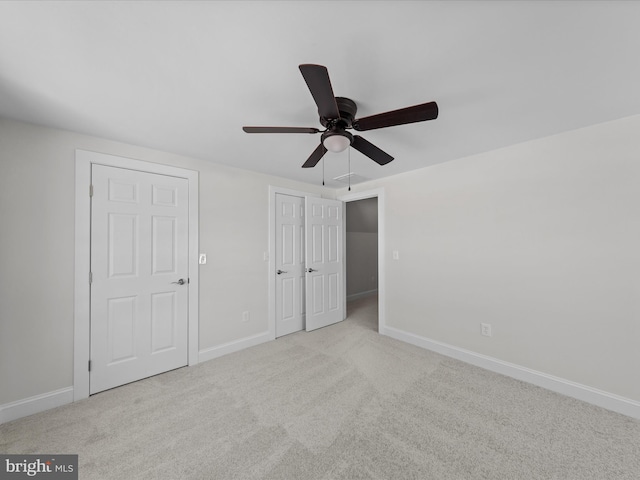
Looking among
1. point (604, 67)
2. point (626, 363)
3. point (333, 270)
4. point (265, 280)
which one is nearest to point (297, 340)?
point (265, 280)

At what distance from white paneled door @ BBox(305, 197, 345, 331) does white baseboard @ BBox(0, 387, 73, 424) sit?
2526 millimetres

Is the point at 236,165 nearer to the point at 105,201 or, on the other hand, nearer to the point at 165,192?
the point at 165,192

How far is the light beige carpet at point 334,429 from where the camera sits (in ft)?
4.77

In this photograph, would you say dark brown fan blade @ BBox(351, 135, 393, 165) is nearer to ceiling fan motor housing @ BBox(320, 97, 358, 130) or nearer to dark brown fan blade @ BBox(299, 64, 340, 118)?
ceiling fan motor housing @ BBox(320, 97, 358, 130)

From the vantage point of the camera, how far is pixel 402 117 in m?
1.38

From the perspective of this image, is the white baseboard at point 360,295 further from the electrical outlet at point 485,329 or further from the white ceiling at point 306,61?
the white ceiling at point 306,61

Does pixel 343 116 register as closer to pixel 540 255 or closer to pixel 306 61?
pixel 306 61

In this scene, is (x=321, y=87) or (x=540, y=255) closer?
(x=321, y=87)

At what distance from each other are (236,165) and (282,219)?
0.95 metres

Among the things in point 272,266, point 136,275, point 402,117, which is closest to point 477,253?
point 402,117

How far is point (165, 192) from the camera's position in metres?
2.60

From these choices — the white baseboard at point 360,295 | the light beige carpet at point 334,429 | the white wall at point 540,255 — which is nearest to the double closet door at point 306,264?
the light beige carpet at point 334,429

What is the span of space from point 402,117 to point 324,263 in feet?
9.15

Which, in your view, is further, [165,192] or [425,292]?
[425,292]
